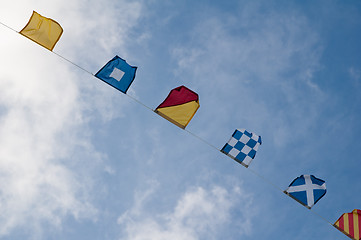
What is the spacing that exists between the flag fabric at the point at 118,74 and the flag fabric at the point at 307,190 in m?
9.80

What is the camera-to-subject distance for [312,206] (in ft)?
56.8

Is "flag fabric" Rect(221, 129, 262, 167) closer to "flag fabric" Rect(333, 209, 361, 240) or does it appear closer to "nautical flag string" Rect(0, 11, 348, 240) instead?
"nautical flag string" Rect(0, 11, 348, 240)

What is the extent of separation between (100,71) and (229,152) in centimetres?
750

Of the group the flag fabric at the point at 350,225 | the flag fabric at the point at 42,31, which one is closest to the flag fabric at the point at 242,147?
the flag fabric at the point at 350,225

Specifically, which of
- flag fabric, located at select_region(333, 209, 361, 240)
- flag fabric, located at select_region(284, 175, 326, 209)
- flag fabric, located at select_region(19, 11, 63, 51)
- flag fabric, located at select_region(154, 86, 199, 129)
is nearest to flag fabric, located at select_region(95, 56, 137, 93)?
flag fabric, located at select_region(154, 86, 199, 129)

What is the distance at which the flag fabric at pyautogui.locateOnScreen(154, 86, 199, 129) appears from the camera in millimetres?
16891

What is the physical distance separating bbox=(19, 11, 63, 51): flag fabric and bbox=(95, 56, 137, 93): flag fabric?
2.69 meters

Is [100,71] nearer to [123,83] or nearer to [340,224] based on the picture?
[123,83]

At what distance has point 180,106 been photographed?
17.3 meters

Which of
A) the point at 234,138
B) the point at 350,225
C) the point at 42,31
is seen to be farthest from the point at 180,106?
the point at 350,225

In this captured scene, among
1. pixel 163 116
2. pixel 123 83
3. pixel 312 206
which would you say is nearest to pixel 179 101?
pixel 163 116

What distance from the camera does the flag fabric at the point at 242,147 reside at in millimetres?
17125

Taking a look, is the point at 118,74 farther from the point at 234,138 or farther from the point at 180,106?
the point at 234,138

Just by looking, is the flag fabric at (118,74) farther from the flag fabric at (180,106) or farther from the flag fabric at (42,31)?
the flag fabric at (42,31)
